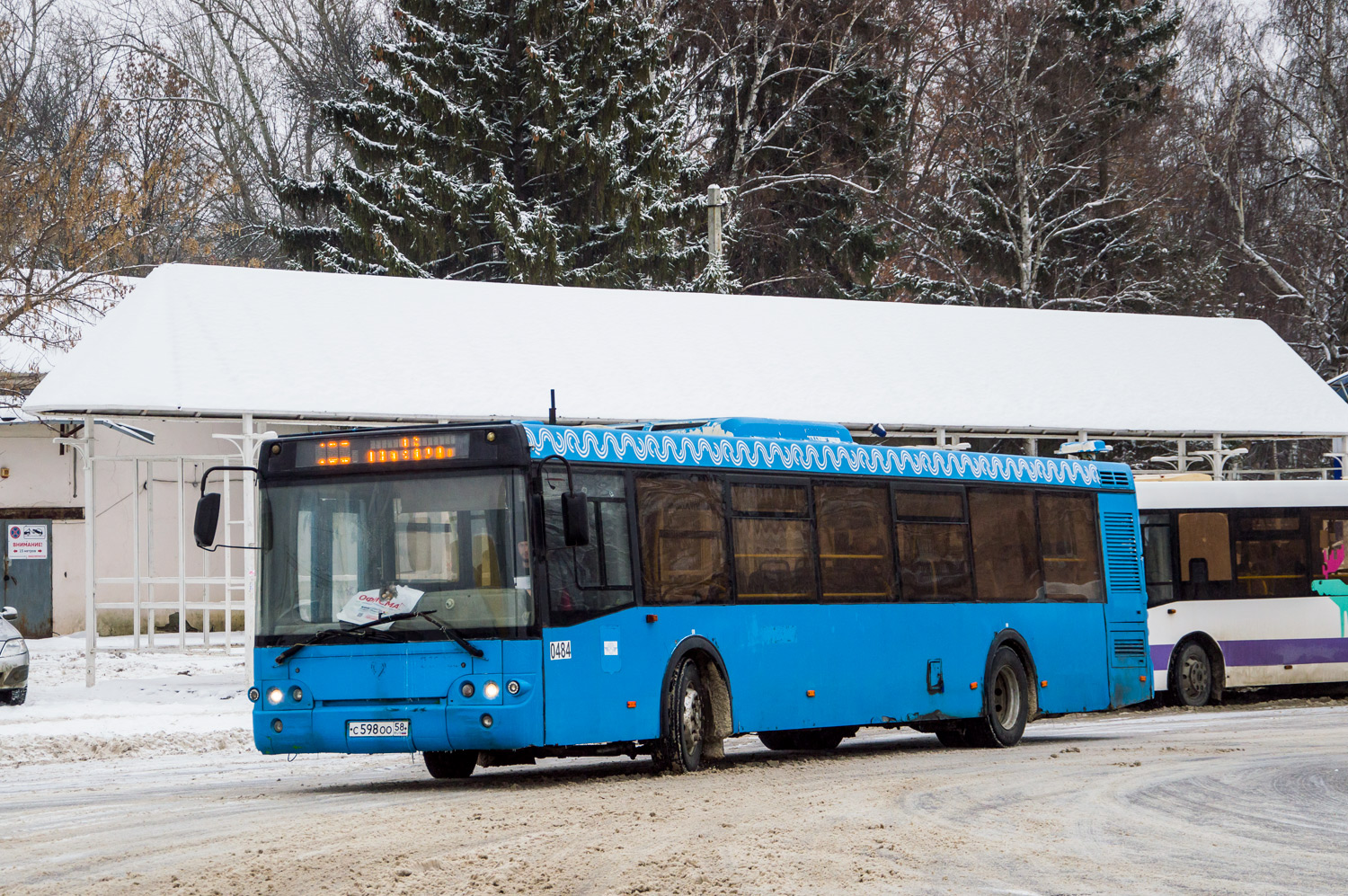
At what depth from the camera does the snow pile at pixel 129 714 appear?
17688mm

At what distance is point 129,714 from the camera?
780 inches

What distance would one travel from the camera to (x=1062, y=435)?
2780cm

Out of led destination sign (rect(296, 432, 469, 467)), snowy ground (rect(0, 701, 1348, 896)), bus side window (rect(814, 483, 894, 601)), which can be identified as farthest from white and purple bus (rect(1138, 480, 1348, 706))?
led destination sign (rect(296, 432, 469, 467))

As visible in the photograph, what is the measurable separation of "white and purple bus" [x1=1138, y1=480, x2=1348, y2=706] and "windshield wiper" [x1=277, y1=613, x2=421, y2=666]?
12.8 metres

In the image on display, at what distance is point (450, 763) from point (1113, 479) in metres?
8.76

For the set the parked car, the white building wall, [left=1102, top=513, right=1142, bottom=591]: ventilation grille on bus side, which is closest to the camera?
[left=1102, top=513, right=1142, bottom=591]: ventilation grille on bus side

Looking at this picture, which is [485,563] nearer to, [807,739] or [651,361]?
[807,739]

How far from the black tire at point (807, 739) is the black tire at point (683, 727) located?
332 centimetres

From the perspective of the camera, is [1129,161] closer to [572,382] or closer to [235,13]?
[235,13]

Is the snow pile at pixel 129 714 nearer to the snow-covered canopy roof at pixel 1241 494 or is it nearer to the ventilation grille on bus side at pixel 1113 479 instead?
the ventilation grille on bus side at pixel 1113 479

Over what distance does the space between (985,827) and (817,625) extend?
4.97 m

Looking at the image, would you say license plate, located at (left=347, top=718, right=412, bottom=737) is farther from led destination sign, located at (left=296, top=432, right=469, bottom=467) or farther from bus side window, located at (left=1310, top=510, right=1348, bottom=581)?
bus side window, located at (left=1310, top=510, right=1348, bottom=581)

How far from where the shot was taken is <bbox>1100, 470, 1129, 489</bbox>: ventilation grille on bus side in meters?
19.2

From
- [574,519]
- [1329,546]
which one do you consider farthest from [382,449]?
[1329,546]
